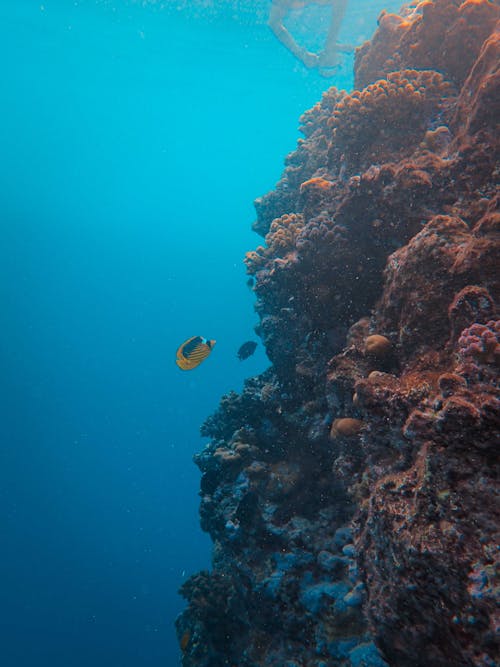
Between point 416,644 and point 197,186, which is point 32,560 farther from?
point 197,186

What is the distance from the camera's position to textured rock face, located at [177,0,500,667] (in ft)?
6.53

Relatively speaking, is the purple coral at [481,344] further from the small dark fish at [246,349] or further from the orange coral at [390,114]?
the small dark fish at [246,349]

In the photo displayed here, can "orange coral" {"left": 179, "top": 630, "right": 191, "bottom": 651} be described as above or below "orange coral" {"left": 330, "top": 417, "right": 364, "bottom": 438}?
below

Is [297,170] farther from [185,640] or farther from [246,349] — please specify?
[185,640]

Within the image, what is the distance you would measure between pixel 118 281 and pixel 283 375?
8334cm

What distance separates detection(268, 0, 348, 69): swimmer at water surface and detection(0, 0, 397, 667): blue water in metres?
2.10

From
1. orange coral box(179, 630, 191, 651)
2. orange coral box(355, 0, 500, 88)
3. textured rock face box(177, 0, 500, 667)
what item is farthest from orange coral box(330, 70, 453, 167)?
orange coral box(179, 630, 191, 651)

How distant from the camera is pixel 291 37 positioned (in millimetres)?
17422

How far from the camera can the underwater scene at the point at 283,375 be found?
7.58ft

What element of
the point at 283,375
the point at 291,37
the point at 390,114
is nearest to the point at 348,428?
the point at 283,375

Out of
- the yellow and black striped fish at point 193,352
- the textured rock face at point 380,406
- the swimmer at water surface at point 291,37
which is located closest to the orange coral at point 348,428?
the textured rock face at point 380,406

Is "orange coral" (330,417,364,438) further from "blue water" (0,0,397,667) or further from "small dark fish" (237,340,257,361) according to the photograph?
"blue water" (0,0,397,667)

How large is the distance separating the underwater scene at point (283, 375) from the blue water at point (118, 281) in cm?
38

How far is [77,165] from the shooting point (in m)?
69.5
